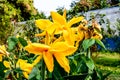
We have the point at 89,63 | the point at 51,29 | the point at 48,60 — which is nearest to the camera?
the point at 48,60

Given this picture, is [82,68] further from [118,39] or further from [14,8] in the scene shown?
[14,8]

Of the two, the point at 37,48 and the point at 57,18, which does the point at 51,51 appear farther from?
the point at 57,18

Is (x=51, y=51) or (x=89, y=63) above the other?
(x=51, y=51)

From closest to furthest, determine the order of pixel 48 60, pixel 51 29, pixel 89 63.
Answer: pixel 48 60 → pixel 51 29 → pixel 89 63

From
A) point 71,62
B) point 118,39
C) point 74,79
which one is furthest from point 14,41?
point 118,39

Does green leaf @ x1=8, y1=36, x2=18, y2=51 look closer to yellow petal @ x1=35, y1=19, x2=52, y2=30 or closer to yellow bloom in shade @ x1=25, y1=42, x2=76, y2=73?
yellow petal @ x1=35, y1=19, x2=52, y2=30

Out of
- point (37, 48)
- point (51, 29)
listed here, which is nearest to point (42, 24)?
point (51, 29)

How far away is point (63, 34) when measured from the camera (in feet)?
3.84

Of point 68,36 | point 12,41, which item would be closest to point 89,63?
point 68,36

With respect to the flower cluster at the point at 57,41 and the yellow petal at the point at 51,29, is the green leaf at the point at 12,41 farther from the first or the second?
the yellow petal at the point at 51,29

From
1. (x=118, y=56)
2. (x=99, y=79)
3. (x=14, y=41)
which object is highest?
(x=14, y=41)

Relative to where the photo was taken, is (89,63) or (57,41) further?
(89,63)

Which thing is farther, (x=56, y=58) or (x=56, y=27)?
(x=56, y=27)

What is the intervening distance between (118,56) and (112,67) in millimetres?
3054
